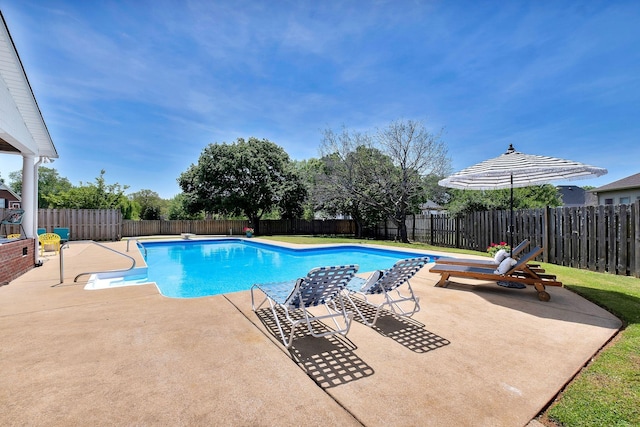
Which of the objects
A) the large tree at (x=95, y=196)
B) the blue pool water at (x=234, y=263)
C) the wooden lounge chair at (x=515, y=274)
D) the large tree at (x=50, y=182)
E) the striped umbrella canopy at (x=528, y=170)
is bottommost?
the blue pool water at (x=234, y=263)

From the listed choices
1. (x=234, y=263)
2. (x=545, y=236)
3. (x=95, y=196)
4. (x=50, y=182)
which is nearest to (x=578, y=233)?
(x=545, y=236)

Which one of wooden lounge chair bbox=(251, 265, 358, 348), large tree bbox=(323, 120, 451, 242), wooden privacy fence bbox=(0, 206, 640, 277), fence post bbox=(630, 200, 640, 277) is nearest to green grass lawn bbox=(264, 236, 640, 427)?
wooden lounge chair bbox=(251, 265, 358, 348)

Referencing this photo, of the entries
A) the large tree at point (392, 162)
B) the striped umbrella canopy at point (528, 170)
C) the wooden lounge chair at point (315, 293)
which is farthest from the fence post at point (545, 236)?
the wooden lounge chair at point (315, 293)

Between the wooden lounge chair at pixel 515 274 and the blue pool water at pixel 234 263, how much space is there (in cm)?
497

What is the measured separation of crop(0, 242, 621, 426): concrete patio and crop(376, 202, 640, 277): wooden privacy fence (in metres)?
4.23

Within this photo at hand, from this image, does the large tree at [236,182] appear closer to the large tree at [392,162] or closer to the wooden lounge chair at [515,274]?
the large tree at [392,162]

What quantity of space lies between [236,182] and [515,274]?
72.2 feet

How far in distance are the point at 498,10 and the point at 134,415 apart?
1099 centimetres

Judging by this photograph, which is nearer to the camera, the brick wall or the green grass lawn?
the green grass lawn

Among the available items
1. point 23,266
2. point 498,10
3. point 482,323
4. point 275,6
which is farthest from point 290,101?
point 482,323

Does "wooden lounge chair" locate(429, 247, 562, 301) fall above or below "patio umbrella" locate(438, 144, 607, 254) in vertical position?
below

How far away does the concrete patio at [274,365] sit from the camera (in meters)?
2.01

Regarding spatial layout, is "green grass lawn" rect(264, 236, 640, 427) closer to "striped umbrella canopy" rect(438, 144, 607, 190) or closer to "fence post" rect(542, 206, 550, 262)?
"striped umbrella canopy" rect(438, 144, 607, 190)

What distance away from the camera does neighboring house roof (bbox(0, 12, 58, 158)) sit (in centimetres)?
521
